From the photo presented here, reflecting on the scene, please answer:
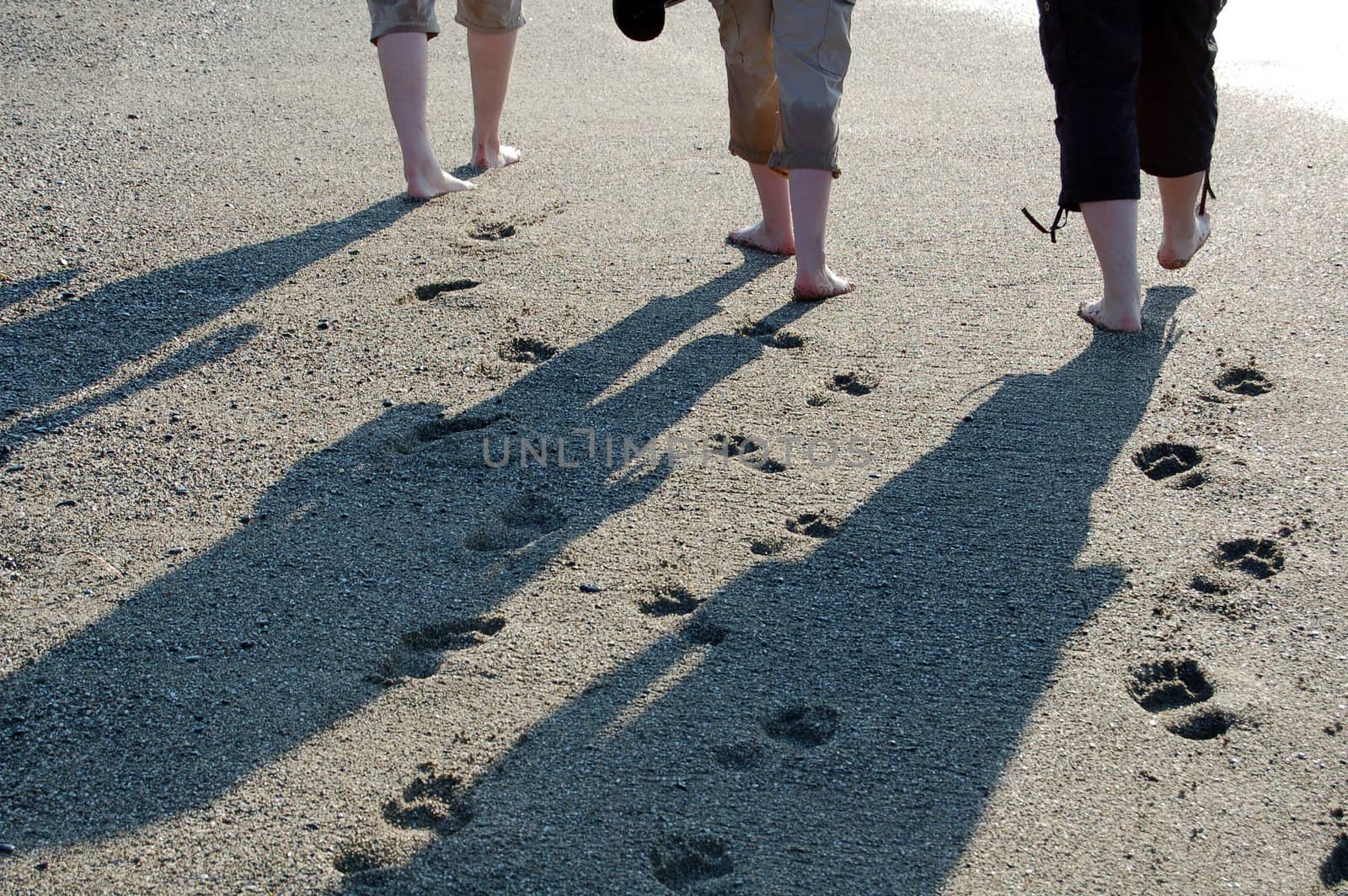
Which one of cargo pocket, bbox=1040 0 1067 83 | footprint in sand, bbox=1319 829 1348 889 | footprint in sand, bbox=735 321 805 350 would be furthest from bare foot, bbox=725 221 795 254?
footprint in sand, bbox=1319 829 1348 889

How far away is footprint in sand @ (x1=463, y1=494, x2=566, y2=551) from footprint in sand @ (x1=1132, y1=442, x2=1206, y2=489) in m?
1.33

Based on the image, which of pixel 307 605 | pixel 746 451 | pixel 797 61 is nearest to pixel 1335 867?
pixel 746 451

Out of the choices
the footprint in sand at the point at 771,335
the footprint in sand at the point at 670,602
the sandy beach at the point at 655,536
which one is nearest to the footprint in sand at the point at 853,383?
the sandy beach at the point at 655,536

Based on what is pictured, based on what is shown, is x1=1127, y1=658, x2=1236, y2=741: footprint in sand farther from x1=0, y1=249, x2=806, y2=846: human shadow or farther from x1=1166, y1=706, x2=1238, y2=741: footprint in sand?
x1=0, y1=249, x2=806, y2=846: human shadow

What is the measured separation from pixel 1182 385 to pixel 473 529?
1.80m

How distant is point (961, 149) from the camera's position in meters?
4.94

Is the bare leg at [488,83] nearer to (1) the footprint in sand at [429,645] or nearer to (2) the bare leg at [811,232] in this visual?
(2) the bare leg at [811,232]

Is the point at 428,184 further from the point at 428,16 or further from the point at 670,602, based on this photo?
the point at 670,602

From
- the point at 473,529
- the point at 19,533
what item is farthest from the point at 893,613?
the point at 19,533

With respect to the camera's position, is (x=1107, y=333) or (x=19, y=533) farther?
(x=1107, y=333)

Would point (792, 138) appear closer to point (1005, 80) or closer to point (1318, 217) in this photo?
point (1318, 217)

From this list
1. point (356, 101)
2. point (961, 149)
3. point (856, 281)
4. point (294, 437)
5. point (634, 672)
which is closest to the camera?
point (634, 672)

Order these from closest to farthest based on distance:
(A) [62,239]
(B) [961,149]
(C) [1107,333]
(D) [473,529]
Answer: (D) [473,529], (C) [1107,333], (A) [62,239], (B) [961,149]

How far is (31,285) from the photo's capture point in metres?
3.78
